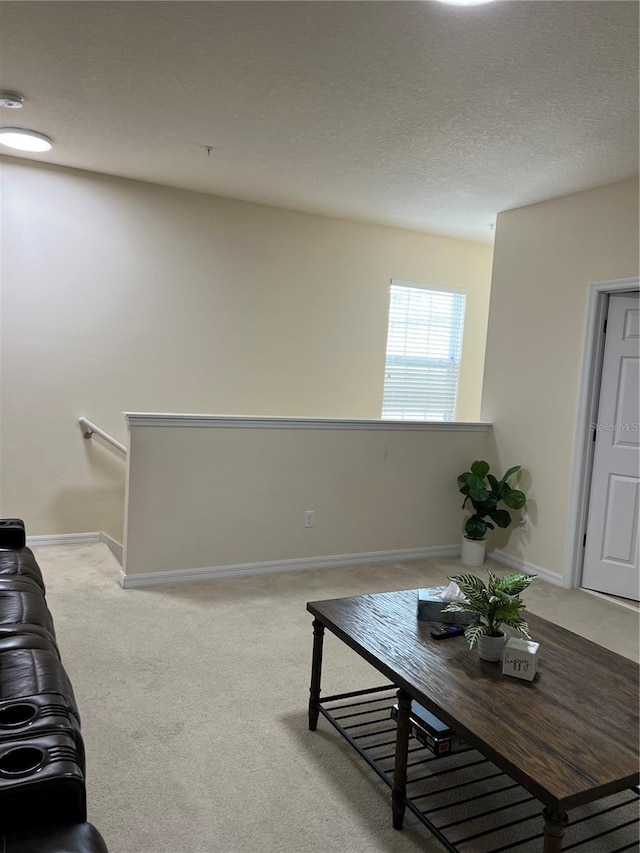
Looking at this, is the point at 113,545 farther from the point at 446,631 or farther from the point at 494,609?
the point at 494,609

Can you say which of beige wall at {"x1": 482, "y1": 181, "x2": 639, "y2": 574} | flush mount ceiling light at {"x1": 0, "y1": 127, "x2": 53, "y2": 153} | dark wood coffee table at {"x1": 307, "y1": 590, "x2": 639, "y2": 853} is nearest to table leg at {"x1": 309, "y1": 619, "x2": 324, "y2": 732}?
dark wood coffee table at {"x1": 307, "y1": 590, "x2": 639, "y2": 853}

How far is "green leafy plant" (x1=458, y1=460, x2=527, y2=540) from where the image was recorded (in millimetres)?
A: 4438

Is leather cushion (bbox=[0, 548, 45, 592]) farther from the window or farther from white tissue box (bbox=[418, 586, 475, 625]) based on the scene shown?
the window

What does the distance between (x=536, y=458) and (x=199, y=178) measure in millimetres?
3054

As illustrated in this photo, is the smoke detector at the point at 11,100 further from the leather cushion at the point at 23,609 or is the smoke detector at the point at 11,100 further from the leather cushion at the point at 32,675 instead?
the leather cushion at the point at 32,675

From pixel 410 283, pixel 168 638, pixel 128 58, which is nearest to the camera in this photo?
pixel 128 58

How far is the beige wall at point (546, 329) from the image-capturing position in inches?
160

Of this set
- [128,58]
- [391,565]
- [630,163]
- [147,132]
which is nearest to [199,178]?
[147,132]

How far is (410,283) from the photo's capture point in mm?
5797

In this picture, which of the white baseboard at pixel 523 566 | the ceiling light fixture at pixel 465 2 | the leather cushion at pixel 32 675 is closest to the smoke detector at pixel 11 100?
the ceiling light fixture at pixel 465 2

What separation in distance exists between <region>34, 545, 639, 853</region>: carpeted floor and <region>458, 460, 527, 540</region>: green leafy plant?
1.74 feet

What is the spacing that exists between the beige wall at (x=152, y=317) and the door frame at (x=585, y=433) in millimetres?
1994

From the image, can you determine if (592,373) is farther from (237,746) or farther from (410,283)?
(237,746)

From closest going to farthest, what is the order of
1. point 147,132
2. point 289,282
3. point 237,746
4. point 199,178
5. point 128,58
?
point 237,746 < point 128,58 < point 147,132 < point 199,178 < point 289,282
